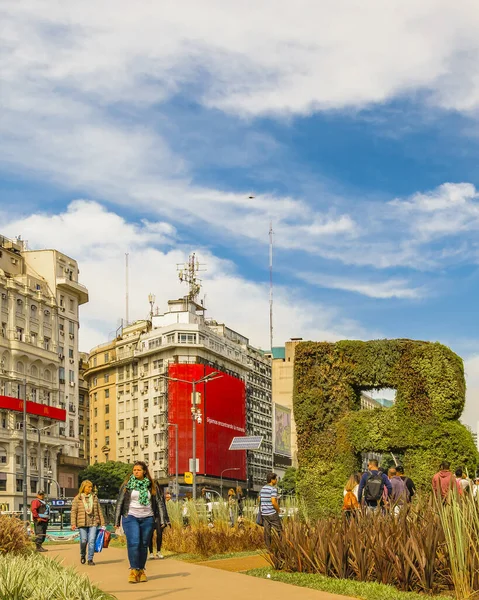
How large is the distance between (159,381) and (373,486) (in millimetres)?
100818

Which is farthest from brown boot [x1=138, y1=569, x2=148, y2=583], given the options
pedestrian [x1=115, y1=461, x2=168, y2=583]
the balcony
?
the balcony

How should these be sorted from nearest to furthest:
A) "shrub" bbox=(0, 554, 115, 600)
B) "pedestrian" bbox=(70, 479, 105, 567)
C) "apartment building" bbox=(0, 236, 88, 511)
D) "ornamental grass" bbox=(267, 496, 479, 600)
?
"shrub" bbox=(0, 554, 115, 600)
"ornamental grass" bbox=(267, 496, 479, 600)
"pedestrian" bbox=(70, 479, 105, 567)
"apartment building" bbox=(0, 236, 88, 511)

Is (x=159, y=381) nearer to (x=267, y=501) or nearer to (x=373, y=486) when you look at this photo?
(x=373, y=486)

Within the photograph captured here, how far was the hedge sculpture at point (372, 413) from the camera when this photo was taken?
89.9 ft

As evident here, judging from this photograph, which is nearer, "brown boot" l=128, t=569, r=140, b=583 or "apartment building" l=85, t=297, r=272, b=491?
"brown boot" l=128, t=569, r=140, b=583

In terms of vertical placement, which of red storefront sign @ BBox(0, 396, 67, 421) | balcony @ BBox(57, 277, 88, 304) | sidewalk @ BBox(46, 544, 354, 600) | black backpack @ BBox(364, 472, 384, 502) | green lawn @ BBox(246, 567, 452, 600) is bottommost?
sidewalk @ BBox(46, 544, 354, 600)

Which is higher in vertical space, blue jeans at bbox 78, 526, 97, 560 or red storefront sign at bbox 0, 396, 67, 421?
red storefront sign at bbox 0, 396, 67, 421

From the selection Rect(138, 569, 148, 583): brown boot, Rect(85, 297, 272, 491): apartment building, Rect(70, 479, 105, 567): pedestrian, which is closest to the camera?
Rect(138, 569, 148, 583): brown boot

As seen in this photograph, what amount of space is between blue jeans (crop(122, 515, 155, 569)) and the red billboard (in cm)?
9397

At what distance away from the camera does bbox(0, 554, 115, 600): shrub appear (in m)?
9.16

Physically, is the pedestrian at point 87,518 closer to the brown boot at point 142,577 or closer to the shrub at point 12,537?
the shrub at point 12,537

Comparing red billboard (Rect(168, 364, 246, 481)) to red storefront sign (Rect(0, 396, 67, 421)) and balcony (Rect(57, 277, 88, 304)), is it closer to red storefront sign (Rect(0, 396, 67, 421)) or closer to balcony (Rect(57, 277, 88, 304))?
balcony (Rect(57, 277, 88, 304))

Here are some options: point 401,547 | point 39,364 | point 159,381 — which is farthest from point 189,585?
point 159,381

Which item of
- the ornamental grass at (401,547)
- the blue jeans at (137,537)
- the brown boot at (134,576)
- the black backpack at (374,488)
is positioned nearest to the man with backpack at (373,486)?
the black backpack at (374,488)
